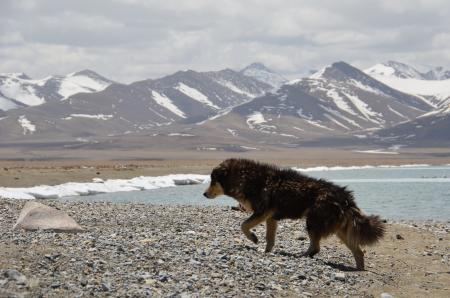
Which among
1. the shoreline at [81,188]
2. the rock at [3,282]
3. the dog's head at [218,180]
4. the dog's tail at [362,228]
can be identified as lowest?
the shoreline at [81,188]

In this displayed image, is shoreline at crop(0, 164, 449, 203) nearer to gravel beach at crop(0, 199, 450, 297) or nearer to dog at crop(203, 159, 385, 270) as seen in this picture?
gravel beach at crop(0, 199, 450, 297)

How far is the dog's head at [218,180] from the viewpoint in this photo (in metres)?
15.3

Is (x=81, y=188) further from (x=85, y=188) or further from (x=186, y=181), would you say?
(x=186, y=181)

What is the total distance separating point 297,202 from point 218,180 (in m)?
1.97

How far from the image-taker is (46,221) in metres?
17.2

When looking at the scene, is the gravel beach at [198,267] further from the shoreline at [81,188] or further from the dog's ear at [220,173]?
the shoreline at [81,188]

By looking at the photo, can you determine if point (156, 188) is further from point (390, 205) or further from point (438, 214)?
point (438, 214)

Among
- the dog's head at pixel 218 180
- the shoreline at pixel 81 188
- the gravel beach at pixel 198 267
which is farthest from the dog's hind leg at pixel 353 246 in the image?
the shoreline at pixel 81 188

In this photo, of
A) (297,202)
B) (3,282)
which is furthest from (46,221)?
(3,282)

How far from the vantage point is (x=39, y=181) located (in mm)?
61688

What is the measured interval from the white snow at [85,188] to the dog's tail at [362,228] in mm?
34509

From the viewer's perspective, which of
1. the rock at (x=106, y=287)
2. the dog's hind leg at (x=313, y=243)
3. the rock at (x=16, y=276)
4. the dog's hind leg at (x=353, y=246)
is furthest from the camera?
the dog's hind leg at (x=313, y=243)

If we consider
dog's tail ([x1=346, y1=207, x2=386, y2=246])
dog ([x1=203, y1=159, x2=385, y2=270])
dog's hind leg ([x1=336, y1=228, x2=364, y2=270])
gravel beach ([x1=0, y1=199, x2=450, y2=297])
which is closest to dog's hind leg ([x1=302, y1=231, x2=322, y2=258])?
dog ([x1=203, y1=159, x2=385, y2=270])

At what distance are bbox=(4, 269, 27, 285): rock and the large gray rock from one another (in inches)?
274
